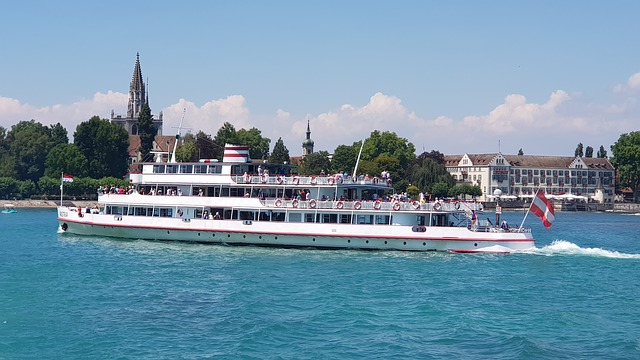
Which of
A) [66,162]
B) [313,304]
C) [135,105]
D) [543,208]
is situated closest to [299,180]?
[543,208]

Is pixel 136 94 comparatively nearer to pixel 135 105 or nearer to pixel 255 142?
pixel 135 105

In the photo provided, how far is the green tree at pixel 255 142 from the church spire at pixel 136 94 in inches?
1804

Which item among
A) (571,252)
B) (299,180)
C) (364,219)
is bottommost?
(571,252)

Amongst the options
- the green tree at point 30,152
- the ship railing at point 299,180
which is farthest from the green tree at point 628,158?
the ship railing at point 299,180

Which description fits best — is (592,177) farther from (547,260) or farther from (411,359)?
(411,359)

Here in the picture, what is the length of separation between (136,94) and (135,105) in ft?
9.81

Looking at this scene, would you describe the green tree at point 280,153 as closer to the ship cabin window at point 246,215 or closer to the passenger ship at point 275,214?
the passenger ship at point 275,214

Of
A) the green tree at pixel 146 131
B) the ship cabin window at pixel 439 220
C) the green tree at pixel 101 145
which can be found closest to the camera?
the ship cabin window at pixel 439 220

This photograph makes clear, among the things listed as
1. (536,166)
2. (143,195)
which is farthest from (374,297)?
(536,166)

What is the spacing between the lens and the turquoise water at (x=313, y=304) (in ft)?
94.6

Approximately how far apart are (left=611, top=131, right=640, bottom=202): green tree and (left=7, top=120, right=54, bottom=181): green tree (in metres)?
125

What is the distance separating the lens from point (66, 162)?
136250mm

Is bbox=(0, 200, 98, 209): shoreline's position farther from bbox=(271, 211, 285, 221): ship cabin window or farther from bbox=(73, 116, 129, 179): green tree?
bbox=(271, 211, 285, 221): ship cabin window

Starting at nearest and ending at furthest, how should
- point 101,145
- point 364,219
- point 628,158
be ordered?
point 364,219, point 101,145, point 628,158
